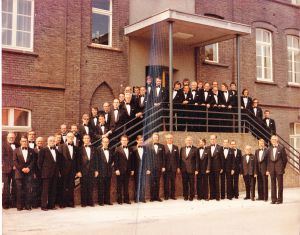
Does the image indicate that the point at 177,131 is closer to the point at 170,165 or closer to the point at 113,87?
the point at 170,165

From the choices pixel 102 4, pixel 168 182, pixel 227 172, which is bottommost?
pixel 168 182

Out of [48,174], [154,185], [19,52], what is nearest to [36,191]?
[48,174]

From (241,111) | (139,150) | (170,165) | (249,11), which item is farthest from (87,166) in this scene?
(249,11)

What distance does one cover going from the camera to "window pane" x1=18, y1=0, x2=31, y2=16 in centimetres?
1255

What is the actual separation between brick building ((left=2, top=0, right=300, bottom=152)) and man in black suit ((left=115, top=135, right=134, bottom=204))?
2971mm

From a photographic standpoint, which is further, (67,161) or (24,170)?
(67,161)

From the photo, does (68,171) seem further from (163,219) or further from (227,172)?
(227,172)

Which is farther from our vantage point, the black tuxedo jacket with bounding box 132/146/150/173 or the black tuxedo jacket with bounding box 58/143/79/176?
the black tuxedo jacket with bounding box 132/146/150/173

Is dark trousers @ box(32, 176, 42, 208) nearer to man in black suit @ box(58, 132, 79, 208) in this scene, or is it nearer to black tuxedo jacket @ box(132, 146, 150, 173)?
man in black suit @ box(58, 132, 79, 208)

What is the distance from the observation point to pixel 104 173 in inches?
405

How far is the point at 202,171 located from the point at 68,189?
345cm

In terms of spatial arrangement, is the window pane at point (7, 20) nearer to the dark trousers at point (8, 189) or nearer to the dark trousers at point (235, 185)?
the dark trousers at point (8, 189)

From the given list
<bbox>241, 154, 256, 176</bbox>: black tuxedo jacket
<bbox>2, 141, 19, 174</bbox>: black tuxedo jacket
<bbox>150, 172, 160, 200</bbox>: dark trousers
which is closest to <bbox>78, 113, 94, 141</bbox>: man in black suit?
<bbox>150, 172, 160, 200</bbox>: dark trousers

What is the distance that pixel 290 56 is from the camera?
750 inches
